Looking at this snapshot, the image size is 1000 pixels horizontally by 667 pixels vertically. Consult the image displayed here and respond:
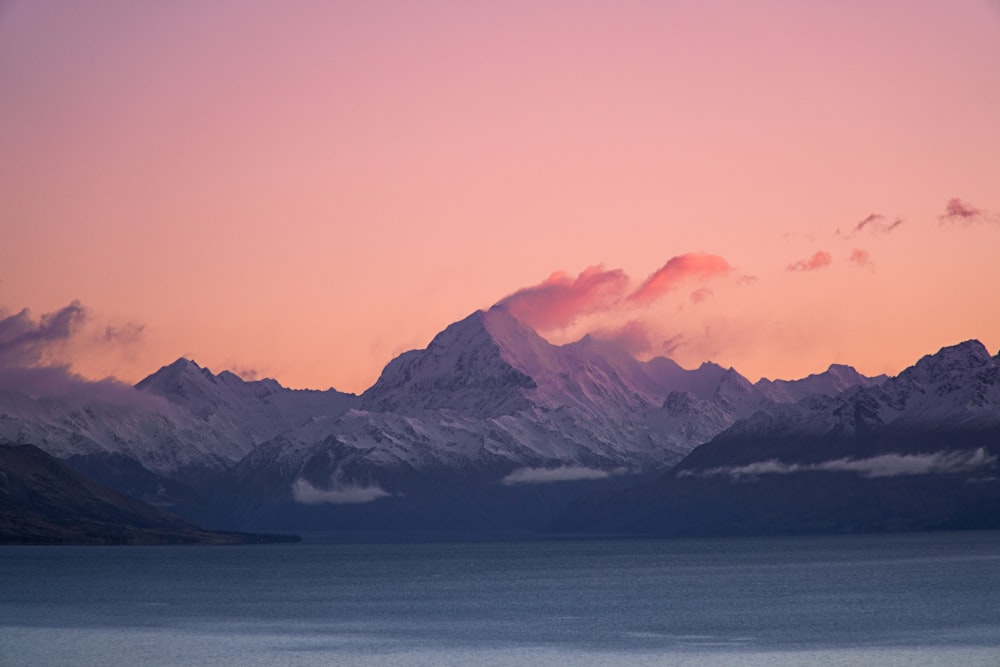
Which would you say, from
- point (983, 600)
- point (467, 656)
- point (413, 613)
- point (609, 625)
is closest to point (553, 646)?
point (467, 656)

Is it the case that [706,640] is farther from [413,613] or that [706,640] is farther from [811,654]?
[413,613]

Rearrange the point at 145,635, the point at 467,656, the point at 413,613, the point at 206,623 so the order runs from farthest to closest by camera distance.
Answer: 1. the point at 413,613
2. the point at 206,623
3. the point at 145,635
4. the point at 467,656

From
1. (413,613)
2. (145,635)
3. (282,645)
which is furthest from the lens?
(413,613)

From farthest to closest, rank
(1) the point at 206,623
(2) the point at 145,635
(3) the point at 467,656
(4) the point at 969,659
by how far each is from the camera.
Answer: (1) the point at 206,623 → (2) the point at 145,635 → (3) the point at 467,656 → (4) the point at 969,659

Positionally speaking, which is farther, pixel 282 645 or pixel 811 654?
pixel 282 645

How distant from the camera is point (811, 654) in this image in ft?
430

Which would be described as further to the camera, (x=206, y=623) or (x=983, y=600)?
(x=983, y=600)

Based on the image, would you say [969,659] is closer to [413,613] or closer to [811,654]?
[811,654]

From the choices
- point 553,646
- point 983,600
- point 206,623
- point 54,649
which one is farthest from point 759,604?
point 54,649

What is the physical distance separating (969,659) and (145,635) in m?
80.6

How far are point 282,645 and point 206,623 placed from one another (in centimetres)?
2896

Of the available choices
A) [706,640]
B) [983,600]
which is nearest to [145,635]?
[706,640]

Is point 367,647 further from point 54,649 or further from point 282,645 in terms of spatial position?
point 54,649

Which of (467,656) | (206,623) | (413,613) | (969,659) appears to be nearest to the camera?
(969,659)
